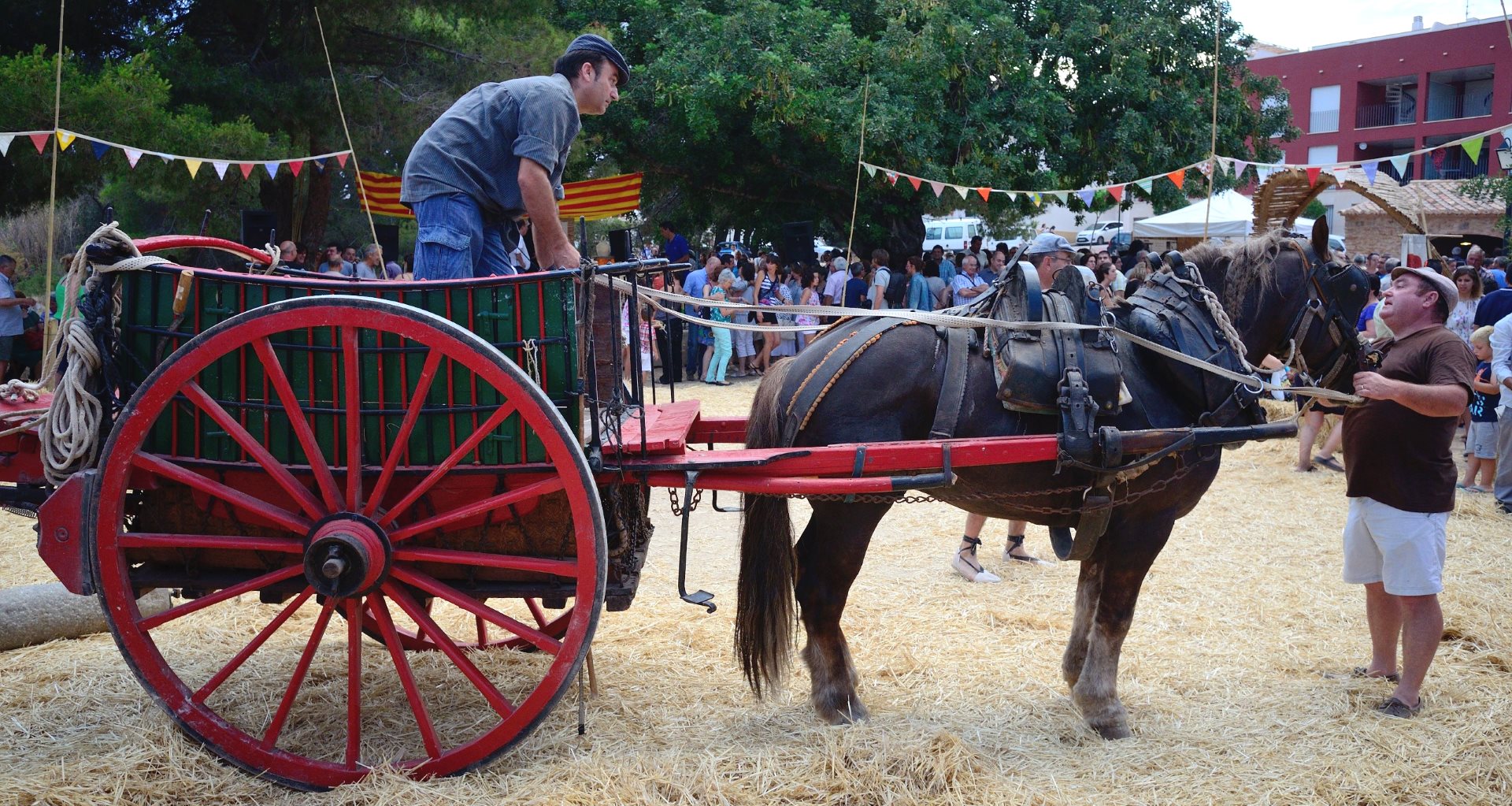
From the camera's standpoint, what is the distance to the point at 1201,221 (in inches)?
664

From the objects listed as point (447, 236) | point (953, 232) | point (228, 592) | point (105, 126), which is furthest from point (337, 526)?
point (953, 232)

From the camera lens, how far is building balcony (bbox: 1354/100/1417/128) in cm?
3375

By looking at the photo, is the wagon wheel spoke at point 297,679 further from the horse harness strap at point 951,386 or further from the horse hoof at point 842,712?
the horse harness strap at point 951,386

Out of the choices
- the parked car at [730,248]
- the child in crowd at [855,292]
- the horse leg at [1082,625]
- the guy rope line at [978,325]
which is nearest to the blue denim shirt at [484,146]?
the guy rope line at [978,325]

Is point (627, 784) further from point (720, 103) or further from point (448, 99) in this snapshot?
point (720, 103)

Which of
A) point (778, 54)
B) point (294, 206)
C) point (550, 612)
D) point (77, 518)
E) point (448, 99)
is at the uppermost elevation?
point (778, 54)

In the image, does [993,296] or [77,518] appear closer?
[77,518]

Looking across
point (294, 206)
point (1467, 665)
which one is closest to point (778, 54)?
point (294, 206)

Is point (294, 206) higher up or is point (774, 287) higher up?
point (294, 206)

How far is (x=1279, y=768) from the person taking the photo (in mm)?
3273

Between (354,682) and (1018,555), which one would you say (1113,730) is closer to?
(1018,555)

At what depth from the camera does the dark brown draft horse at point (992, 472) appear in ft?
11.1

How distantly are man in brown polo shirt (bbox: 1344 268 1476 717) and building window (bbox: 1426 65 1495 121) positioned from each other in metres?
35.3

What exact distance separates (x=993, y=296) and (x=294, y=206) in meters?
11.9
